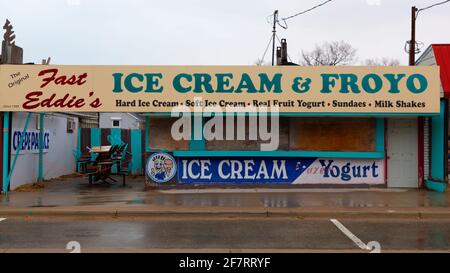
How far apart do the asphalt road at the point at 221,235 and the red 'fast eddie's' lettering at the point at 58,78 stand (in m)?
4.59

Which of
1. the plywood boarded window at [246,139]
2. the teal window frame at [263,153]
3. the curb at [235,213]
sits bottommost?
the curb at [235,213]

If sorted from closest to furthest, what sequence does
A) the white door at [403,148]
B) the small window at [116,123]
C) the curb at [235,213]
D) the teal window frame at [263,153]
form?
the curb at [235,213], the teal window frame at [263,153], the white door at [403,148], the small window at [116,123]

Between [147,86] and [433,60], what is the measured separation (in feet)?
27.3

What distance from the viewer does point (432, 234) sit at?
881cm

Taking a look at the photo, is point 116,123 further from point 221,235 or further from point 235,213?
point 221,235

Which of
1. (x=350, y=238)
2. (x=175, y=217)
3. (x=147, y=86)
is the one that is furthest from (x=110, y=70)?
(x=350, y=238)

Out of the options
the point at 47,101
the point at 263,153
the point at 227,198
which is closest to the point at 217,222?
the point at 227,198

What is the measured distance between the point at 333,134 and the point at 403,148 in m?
2.10

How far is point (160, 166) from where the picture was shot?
14.3 metres

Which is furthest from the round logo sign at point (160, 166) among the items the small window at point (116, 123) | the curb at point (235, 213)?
Answer: the small window at point (116, 123)

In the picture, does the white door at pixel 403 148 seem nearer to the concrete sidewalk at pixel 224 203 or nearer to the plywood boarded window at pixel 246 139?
the concrete sidewalk at pixel 224 203

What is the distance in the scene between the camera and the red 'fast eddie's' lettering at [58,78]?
1355cm

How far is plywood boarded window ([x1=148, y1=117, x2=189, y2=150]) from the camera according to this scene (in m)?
14.3

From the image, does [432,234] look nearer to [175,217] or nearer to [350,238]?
[350,238]
